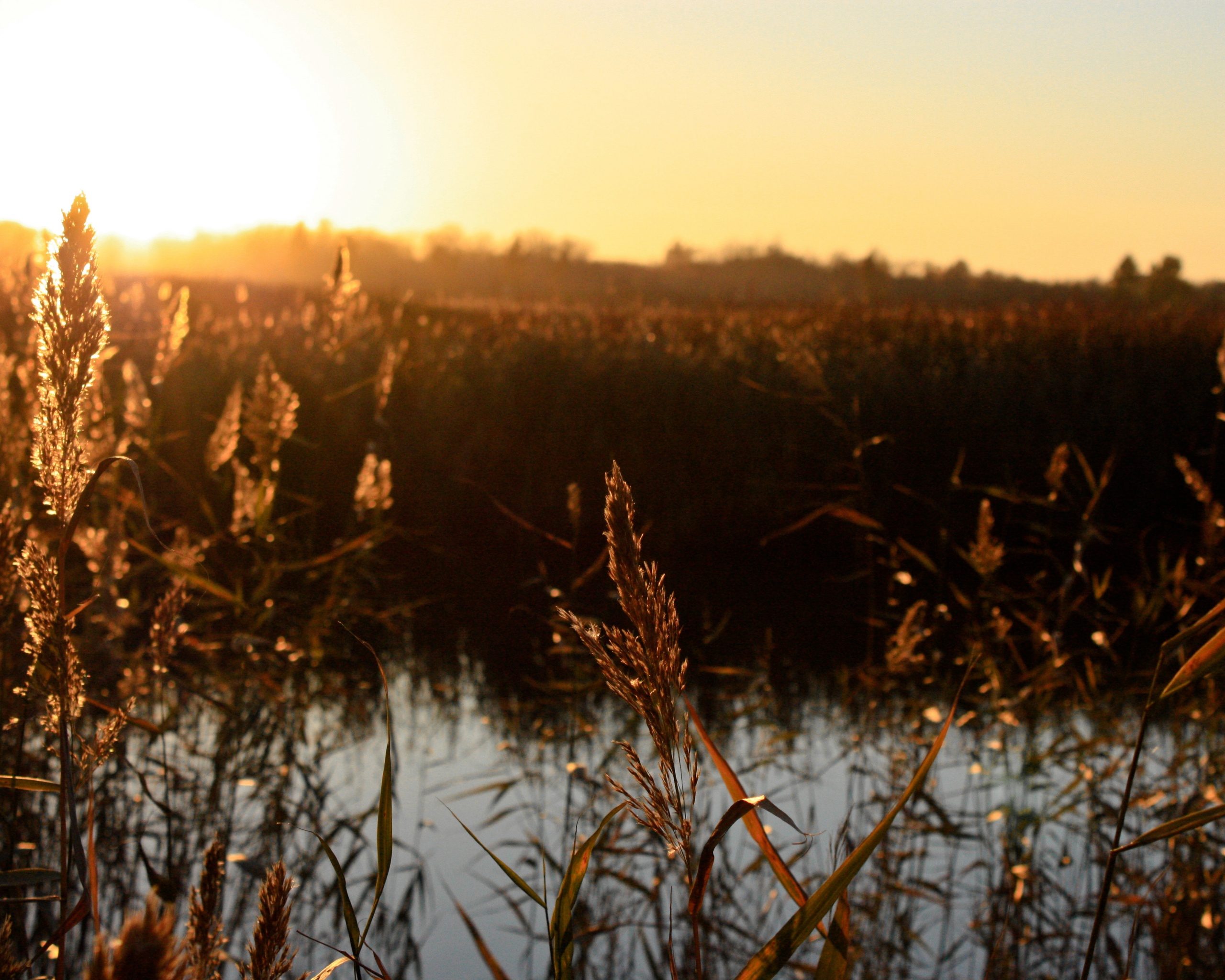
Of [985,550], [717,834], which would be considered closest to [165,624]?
[717,834]

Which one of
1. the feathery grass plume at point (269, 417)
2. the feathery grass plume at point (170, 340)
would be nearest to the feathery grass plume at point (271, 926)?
the feathery grass plume at point (269, 417)

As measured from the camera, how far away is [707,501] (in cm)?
665

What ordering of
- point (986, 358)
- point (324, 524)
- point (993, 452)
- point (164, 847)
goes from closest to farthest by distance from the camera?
point (164, 847)
point (324, 524)
point (993, 452)
point (986, 358)

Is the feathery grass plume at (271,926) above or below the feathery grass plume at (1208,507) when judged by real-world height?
A: below

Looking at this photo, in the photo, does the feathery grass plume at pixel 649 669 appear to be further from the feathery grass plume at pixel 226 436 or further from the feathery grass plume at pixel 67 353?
the feathery grass plume at pixel 226 436

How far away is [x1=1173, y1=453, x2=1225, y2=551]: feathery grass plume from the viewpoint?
7.88 ft

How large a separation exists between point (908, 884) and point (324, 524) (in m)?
3.81

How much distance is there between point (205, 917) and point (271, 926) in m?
0.05

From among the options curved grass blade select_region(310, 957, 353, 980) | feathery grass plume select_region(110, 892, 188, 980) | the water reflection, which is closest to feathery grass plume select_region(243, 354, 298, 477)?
A: the water reflection

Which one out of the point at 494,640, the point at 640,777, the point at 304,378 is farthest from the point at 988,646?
the point at 304,378

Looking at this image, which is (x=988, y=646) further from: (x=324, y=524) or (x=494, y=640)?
(x=324, y=524)

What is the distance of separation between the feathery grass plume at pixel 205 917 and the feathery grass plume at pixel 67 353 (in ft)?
1.08

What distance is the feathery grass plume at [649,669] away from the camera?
704mm

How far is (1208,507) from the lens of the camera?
2840mm
